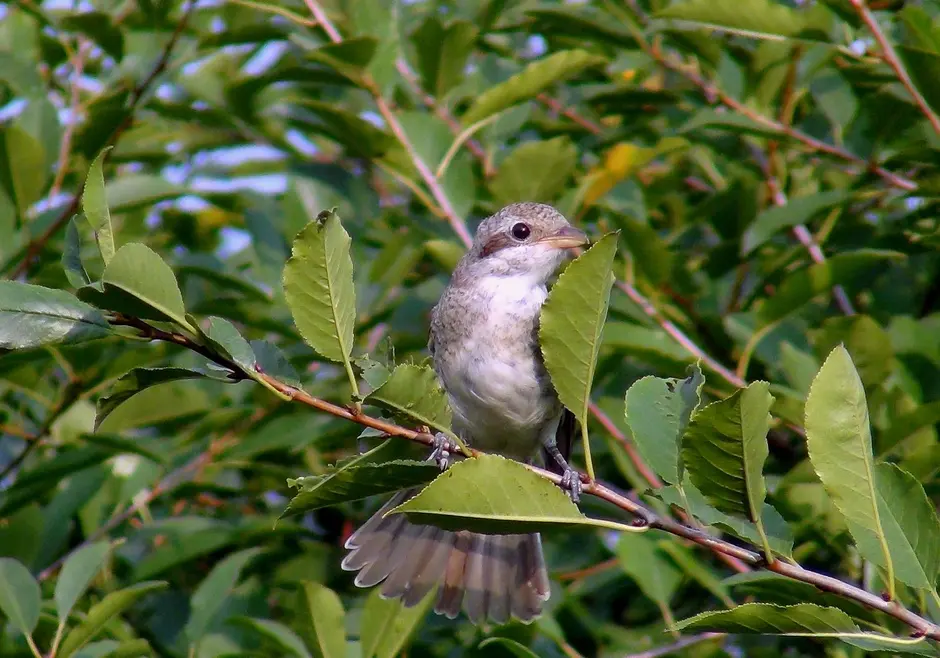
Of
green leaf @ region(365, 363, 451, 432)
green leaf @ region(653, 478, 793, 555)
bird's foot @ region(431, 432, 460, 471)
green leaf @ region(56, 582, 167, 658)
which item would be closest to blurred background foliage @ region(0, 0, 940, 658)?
green leaf @ region(56, 582, 167, 658)

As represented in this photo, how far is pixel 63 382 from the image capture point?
5539mm

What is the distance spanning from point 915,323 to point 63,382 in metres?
3.72

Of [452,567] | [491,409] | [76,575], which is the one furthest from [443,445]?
[452,567]

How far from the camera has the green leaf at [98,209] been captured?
8.65 ft

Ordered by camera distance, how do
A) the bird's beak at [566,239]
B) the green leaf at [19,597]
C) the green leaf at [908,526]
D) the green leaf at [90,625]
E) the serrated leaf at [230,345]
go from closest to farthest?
the serrated leaf at [230,345]
the green leaf at [908,526]
the green leaf at [90,625]
the green leaf at [19,597]
the bird's beak at [566,239]

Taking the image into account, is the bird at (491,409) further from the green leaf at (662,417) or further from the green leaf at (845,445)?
the green leaf at (845,445)

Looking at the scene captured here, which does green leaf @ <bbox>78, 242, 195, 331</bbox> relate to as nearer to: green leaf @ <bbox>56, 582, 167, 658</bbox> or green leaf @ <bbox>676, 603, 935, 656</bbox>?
green leaf @ <bbox>676, 603, 935, 656</bbox>

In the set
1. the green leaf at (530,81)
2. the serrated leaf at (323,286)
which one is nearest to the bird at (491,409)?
the green leaf at (530,81)

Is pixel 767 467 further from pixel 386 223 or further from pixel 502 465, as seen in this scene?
pixel 502 465

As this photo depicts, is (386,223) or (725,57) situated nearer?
(725,57)

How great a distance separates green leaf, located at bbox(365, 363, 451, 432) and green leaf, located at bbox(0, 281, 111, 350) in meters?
0.61

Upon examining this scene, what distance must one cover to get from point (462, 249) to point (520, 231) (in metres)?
0.29

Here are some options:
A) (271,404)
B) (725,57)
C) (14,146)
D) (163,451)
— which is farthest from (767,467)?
(14,146)

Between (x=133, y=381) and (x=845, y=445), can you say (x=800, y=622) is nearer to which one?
(x=845, y=445)
